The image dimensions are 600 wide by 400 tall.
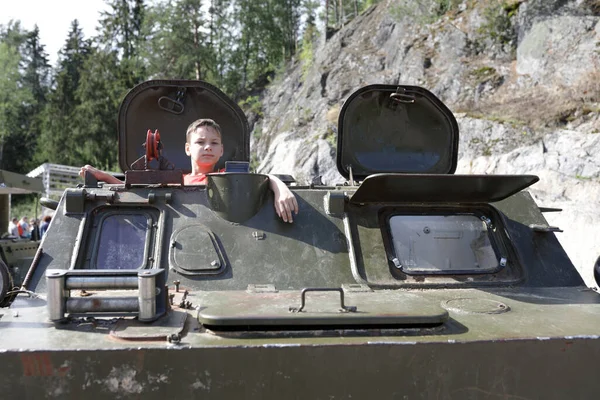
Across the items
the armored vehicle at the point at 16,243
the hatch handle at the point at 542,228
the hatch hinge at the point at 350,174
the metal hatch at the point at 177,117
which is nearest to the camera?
the hatch handle at the point at 542,228

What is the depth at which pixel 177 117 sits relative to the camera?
6.13m

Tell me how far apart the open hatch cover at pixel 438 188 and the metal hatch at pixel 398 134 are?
4.57 feet

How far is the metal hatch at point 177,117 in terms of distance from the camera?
601cm

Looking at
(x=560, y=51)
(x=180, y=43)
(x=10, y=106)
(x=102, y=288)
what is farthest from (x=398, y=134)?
(x=10, y=106)

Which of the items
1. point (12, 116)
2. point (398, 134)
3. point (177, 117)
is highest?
point (12, 116)

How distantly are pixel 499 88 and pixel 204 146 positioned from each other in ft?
45.1

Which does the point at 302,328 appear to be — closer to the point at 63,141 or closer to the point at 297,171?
the point at 297,171

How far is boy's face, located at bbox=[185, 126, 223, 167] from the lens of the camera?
4.53 m

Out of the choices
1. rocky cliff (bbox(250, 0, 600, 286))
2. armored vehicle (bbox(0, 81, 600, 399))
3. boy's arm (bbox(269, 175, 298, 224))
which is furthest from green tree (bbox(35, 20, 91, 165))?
boy's arm (bbox(269, 175, 298, 224))

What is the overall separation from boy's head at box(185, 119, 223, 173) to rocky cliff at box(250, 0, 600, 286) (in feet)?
21.3

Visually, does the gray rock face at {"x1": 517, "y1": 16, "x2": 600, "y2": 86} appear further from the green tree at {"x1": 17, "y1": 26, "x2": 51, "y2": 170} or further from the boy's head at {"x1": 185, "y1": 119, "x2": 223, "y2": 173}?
the green tree at {"x1": 17, "y1": 26, "x2": 51, "y2": 170}

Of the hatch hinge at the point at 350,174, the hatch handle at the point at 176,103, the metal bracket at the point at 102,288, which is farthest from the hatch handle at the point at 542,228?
the hatch handle at the point at 176,103

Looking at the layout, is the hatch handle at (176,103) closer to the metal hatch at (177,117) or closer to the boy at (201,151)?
the metal hatch at (177,117)

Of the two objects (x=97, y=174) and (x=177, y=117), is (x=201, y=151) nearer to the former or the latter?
(x=97, y=174)
